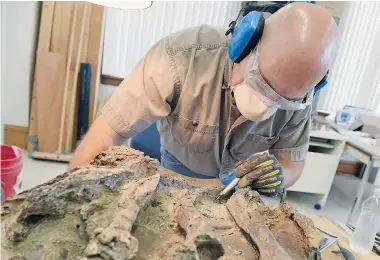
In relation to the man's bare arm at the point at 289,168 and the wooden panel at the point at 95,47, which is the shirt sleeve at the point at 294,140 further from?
the wooden panel at the point at 95,47

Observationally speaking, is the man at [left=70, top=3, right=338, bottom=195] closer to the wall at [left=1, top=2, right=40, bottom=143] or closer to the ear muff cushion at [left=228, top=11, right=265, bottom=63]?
the ear muff cushion at [left=228, top=11, right=265, bottom=63]

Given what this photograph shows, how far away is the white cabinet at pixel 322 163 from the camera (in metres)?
3.25

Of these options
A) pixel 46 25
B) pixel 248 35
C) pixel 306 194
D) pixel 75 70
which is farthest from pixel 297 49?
pixel 306 194

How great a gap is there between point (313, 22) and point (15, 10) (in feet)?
9.31

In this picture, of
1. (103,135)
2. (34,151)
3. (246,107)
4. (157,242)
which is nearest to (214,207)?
(157,242)

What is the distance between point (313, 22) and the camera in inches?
40.0

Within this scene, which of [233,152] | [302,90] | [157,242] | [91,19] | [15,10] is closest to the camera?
[157,242]

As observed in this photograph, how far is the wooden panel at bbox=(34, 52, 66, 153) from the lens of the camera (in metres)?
3.22

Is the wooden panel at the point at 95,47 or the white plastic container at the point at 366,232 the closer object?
the white plastic container at the point at 366,232

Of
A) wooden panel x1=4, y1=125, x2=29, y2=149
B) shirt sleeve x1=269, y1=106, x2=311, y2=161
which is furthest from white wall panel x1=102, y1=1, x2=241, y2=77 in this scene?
shirt sleeve x1=269, y1=106, x2=311, y2=161

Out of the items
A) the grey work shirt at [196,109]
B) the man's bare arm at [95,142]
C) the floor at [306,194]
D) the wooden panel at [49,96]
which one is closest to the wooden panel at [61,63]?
the wooden panel at [49,96]

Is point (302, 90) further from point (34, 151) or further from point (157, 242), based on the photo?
point (34, 151)

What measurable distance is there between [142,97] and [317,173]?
2.49m

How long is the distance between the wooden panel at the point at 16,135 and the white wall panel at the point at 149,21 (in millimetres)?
1046
